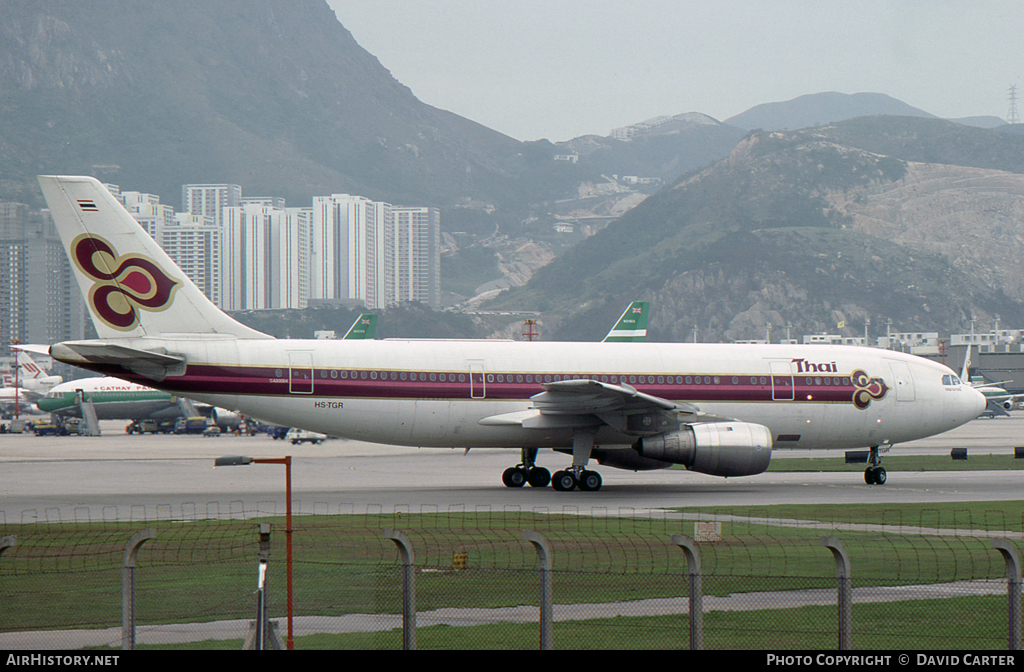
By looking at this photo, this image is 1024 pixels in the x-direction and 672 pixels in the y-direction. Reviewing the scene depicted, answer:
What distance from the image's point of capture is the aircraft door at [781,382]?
106ft

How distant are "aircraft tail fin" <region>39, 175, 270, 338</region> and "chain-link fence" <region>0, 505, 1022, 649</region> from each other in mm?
8963

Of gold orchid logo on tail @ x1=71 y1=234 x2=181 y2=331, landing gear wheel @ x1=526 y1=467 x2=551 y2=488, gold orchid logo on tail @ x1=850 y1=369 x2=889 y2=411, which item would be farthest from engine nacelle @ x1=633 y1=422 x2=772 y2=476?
gold orchid logo on tail @ x1=71 y1=234 x2=181 y2=331

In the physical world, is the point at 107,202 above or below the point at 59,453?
above

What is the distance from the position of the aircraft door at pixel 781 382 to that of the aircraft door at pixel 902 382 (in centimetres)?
375

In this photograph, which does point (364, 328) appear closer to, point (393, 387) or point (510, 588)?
point (393, 387)

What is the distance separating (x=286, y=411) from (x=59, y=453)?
30312 mm

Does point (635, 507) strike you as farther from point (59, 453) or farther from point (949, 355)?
point (949, 355)

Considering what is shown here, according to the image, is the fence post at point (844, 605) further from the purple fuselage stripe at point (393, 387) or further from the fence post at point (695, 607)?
the purple fuselage stripe at point (393, 387)

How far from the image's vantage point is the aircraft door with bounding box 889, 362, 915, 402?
111 ft

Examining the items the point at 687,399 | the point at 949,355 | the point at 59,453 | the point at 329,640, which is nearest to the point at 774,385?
the point at 687,399

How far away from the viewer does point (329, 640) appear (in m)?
11.4

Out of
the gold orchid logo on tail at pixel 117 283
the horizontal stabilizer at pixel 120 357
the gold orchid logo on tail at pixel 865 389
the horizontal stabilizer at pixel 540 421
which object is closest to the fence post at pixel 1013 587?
the horizontal stabilizer at pixel 540 421

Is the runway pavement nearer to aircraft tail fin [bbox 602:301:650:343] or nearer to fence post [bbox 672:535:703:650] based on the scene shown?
fence post [bbox 672:535:703:650]

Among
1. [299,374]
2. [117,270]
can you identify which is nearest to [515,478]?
[299,374]
